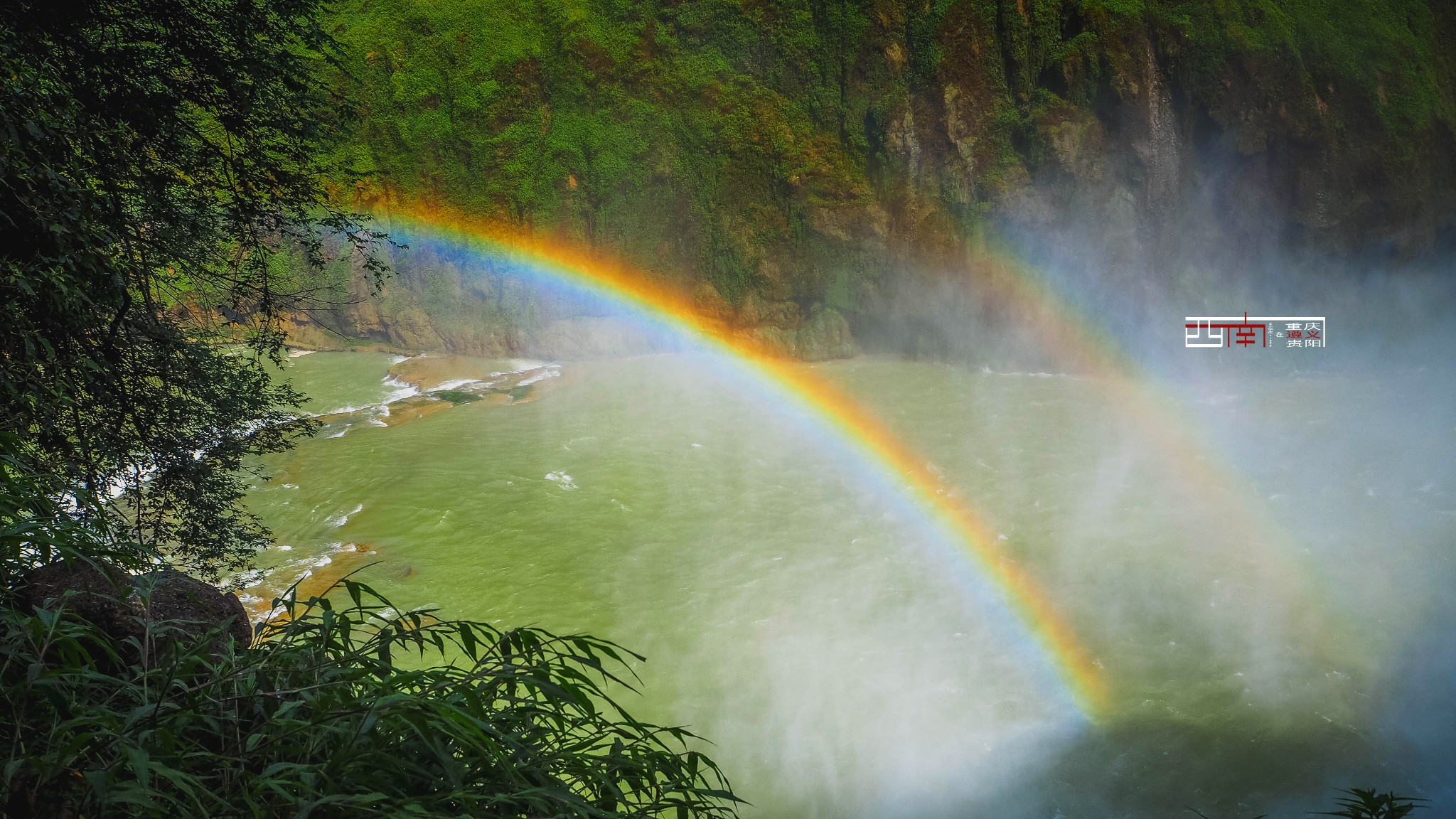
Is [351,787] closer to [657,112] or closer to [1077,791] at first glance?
[1077,791]

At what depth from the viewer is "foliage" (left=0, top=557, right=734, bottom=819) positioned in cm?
155

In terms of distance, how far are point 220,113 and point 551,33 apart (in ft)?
66.3

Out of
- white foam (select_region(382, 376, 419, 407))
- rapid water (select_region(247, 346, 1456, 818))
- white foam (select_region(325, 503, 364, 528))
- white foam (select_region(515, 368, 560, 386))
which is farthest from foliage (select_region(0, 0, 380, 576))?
white foam (select_region(515, 368, 560, 386))

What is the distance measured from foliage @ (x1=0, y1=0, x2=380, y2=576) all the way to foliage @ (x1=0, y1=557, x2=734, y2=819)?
0.55 meters

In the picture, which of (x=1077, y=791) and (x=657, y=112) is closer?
(x=1077, y=791)

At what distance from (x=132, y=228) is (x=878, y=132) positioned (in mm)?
19737

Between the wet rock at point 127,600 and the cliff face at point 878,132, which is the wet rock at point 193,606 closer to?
the wet rock at point 127,600

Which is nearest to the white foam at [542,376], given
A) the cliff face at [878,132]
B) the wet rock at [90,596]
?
the cliff face at [878,132]

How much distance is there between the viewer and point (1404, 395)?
63.0 ft

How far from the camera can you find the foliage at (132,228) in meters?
2.98

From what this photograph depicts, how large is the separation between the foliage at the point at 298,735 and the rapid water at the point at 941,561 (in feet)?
24.4

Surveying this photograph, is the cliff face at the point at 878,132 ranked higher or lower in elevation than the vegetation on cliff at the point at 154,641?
higher

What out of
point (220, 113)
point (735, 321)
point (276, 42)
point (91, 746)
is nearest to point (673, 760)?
point (91, 746)

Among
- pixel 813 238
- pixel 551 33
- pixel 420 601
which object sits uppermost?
pixel 551 33
